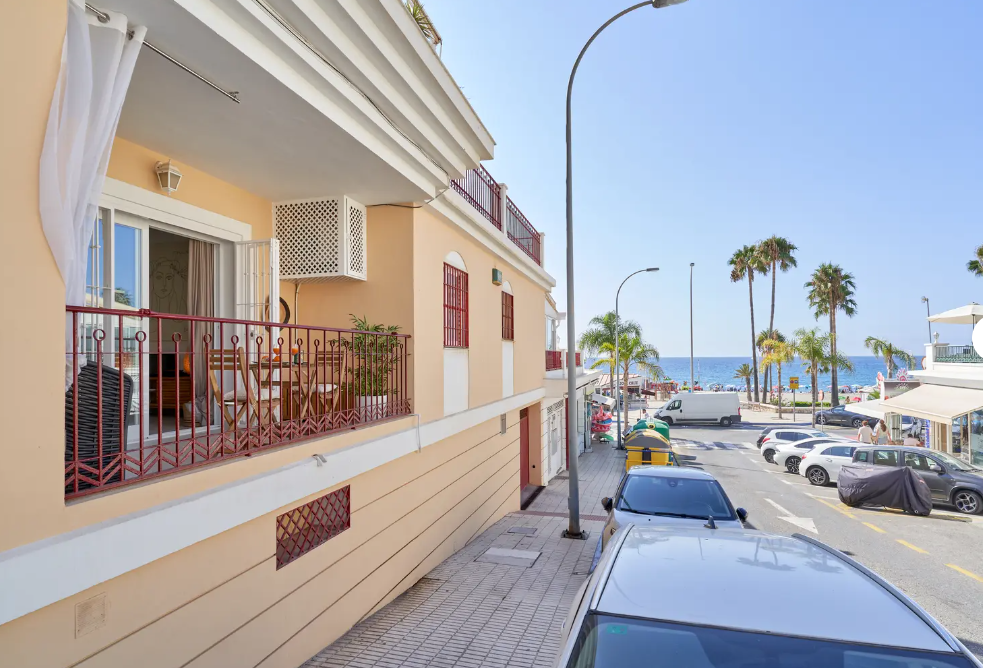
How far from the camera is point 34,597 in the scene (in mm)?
2699

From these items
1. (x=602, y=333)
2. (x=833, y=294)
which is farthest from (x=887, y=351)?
(x=602, y=333)

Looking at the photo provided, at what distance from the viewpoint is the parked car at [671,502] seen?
714 cm

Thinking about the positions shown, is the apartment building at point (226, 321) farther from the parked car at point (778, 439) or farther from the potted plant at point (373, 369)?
the parked car at point (778, 439)

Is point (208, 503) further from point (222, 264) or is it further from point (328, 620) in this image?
point (222, 264)

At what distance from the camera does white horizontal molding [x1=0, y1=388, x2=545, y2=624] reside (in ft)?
8.72

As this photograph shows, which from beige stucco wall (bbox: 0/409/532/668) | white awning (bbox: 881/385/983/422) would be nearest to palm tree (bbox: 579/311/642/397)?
white awning (bbox: 881/385/983/422)

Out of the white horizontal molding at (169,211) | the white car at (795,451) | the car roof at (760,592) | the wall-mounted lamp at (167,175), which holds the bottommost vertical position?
the white car at (795,451)

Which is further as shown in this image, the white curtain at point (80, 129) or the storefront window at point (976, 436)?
the storefront window at point (976, 436)

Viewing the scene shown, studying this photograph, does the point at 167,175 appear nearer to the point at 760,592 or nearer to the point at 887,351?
the point at 760,592

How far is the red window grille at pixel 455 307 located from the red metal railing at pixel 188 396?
1.76 m

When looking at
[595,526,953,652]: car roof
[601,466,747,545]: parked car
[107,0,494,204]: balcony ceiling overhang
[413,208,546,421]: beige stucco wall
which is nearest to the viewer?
[595,526,953,652]: car roof

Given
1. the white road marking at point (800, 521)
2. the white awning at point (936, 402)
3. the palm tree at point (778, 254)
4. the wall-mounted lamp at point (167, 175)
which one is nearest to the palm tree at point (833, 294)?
the palm tree at point (778, 254)

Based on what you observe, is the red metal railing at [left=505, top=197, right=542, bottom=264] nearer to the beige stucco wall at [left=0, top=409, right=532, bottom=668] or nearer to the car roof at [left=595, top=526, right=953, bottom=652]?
the beige stucco wall at [left=0, top=409, right=532, bottom=668]

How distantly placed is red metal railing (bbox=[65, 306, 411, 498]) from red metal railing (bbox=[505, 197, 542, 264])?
264 inches
